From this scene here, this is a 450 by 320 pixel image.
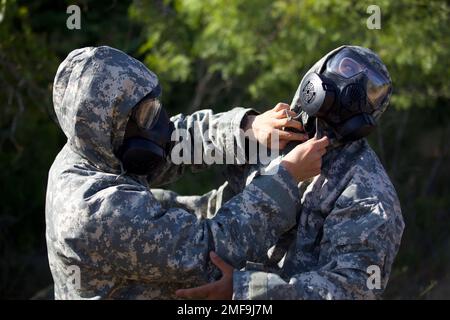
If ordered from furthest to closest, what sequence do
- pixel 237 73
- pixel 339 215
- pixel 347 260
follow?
pixel 237 73 → pixel 339 215 → pixel 347 260

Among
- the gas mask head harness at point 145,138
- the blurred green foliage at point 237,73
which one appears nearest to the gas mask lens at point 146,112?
the gas mask head harness at point 145,138

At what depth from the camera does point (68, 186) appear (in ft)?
14.5

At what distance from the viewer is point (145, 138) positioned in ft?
14.7

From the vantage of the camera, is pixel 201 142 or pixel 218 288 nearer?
pixel 218 288

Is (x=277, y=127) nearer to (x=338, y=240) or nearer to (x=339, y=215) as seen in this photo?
(x=339, y=215)

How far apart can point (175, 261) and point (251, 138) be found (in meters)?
0.97

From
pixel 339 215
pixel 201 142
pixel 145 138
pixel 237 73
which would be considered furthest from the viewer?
pixel 237 73

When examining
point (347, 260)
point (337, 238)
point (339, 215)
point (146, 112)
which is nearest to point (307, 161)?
point (339, 215)

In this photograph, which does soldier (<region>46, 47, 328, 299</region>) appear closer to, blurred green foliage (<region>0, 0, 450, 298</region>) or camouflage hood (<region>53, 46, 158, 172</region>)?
camouflage hood (<region>53, 46, 158, 172</region>)

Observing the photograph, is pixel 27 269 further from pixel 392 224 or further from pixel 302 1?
pixel 392 224

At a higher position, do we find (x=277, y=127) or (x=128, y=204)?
(x=277, y=127)

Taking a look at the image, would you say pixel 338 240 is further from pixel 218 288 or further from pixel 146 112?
pixel 146 112

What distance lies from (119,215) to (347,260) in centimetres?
108

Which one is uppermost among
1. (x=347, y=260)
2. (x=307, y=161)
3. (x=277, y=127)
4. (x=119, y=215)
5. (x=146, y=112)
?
(x=146, y=112)
